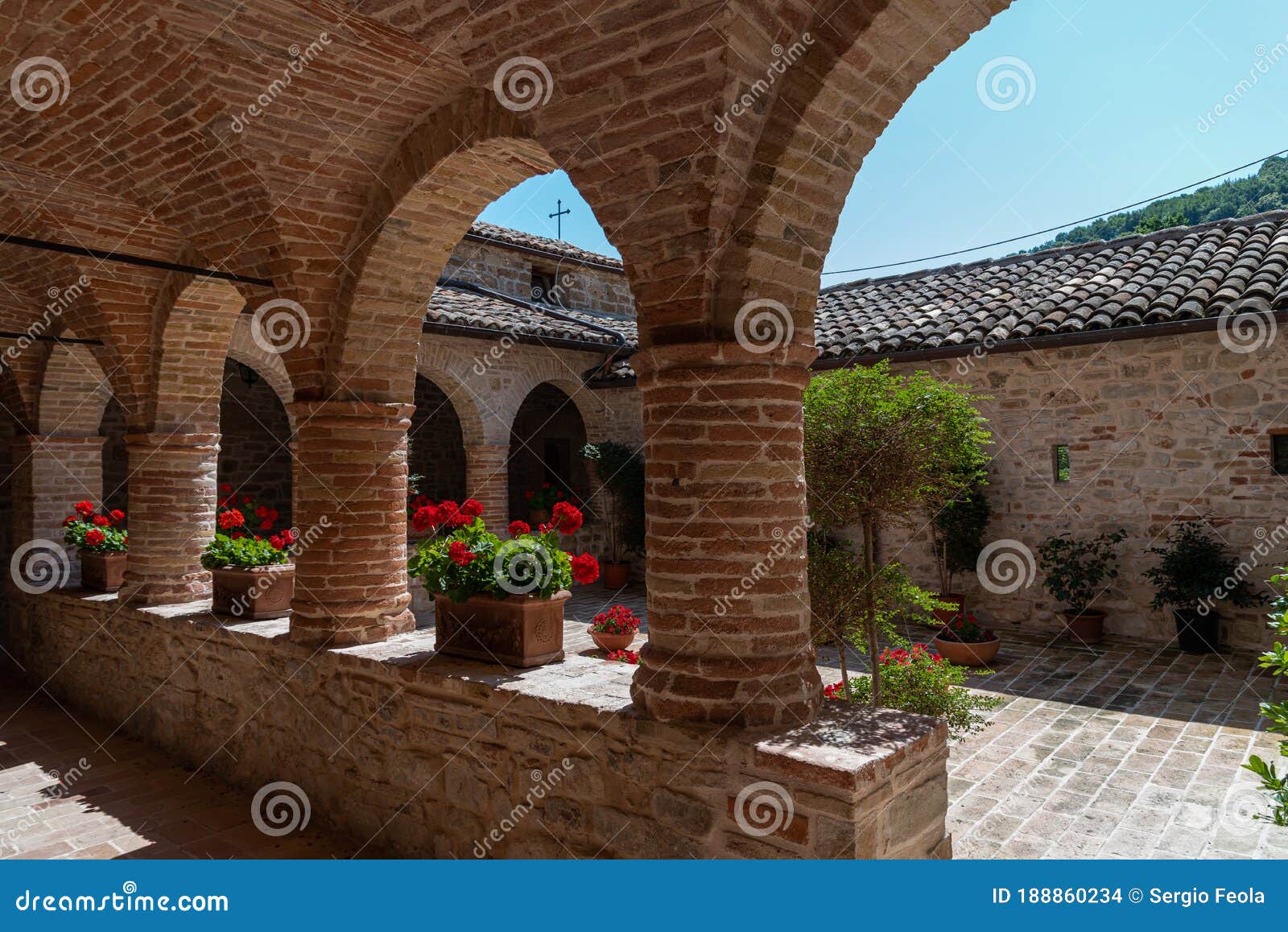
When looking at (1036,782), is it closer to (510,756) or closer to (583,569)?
(583,569)

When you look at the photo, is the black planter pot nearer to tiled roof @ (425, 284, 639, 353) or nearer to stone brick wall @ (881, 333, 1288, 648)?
stone brick wall @ (881, 333, 1288, 648)

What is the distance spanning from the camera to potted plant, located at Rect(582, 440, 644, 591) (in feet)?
43.4

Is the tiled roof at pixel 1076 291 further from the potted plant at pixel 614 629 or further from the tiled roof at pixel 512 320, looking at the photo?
the potted plant at pixel 614 629

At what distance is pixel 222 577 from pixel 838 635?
467 cm

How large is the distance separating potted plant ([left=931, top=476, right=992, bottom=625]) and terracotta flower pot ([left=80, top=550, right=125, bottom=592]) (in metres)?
8.84

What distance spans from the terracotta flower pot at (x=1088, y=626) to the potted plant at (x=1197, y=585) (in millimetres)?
603

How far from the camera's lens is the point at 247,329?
10.1 m

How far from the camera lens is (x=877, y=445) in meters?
4.66

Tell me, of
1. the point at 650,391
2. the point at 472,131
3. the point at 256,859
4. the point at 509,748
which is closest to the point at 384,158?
the point at 472,131

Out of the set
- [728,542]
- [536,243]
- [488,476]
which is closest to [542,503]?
[488,476]

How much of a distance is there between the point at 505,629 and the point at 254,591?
115 inches

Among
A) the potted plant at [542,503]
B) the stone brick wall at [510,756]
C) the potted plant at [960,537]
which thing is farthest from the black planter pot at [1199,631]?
the potted plant at [542,503]

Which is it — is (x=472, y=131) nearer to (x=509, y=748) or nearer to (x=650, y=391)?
(x=650, y=391)

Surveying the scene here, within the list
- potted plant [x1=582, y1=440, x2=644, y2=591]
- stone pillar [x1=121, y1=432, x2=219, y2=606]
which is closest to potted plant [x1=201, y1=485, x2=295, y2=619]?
stone pillar [x1=121, y1=432, x2=219, y2=606]
